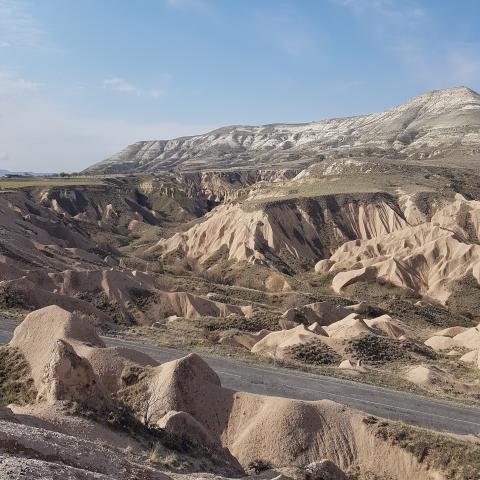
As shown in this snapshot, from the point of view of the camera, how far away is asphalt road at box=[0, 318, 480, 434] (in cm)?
2512

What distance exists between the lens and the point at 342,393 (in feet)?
89.8

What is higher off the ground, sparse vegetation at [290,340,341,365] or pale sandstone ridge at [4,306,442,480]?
pale sandstone ridge at [4,306,442,480]

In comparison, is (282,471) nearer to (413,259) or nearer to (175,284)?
(175,284)

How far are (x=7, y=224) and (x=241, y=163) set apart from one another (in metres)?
134

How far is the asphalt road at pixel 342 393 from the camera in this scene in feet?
82.4

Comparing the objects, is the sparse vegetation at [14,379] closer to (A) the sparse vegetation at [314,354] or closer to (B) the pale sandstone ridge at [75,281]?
(B) the pale sandstone ridge at [75,281]

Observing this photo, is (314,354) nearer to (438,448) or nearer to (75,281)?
(438,448)

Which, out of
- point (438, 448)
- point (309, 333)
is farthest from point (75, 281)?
point (438, 448)

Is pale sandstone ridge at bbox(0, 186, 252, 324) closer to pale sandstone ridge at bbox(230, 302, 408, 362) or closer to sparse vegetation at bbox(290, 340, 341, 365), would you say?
pale sandstone ridge at bbox(230, 302, 408, 362)

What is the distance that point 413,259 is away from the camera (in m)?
69.1

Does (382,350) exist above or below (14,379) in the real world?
below

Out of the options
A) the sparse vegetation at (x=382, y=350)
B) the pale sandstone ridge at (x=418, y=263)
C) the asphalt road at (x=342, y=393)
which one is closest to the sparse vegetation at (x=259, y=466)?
the asphalt road at (x=342, y=393)

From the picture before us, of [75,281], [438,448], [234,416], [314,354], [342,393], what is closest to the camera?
[438,448]

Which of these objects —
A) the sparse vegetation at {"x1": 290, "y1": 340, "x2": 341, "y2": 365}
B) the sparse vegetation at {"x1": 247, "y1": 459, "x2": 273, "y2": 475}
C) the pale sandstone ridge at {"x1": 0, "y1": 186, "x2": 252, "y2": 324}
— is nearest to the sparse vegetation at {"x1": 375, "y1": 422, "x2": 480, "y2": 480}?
the sparse vegetation at {"x1": 247, "y1": 459, "x2": 273, "y2": 475}
